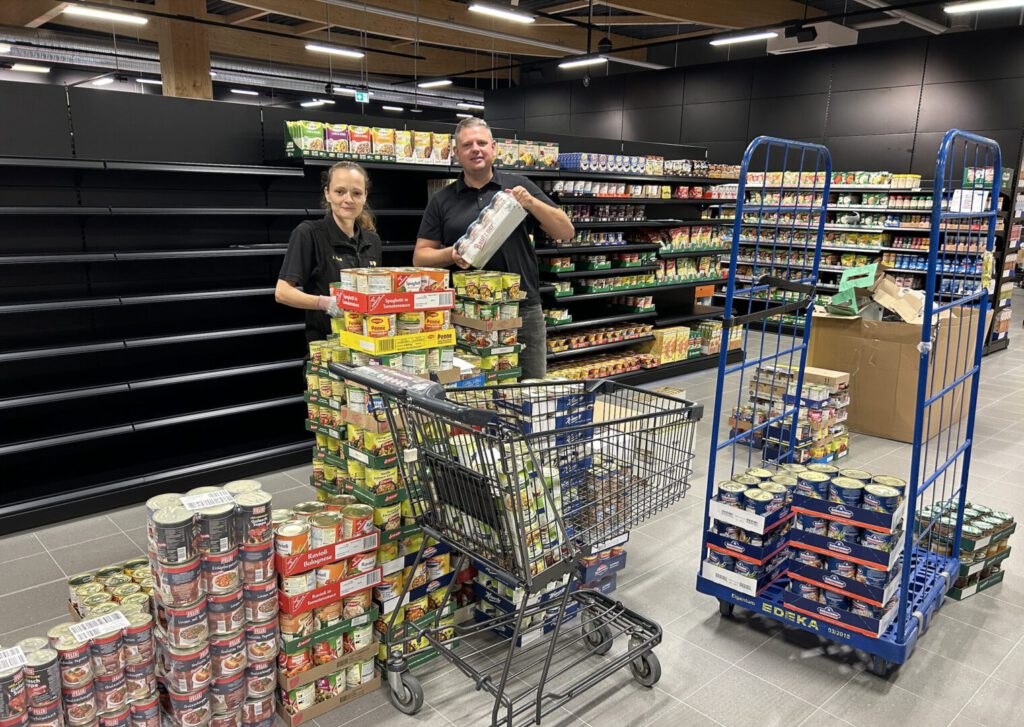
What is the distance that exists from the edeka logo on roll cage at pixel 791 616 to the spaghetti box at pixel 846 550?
272mm

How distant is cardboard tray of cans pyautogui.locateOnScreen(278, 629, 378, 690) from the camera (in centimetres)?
246

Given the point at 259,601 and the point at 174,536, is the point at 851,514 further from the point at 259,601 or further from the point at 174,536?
the point at 174,536

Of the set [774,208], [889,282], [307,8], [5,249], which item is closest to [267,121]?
[5,249]

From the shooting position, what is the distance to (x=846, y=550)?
277cm

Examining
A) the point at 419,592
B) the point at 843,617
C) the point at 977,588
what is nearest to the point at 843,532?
the point at 843,617

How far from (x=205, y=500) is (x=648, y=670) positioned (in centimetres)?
173

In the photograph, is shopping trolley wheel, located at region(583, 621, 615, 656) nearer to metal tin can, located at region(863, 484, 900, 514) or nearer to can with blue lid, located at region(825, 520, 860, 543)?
can with blue lid, located at region(825, 520, 860, 543)

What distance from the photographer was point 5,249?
13.4ft

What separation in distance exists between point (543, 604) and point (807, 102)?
10.8 meters

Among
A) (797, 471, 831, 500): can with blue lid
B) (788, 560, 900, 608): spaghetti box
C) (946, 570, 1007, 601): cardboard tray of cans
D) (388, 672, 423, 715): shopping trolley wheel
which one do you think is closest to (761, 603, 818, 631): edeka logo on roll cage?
(788, 560, 900, 608): spaghetti box

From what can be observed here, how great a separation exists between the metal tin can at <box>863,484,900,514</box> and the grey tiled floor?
0.69m

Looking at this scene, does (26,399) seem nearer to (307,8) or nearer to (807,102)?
(307,8)

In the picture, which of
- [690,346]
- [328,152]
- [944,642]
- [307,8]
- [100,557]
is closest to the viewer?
[944,642]

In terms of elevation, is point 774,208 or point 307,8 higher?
point 307,8
